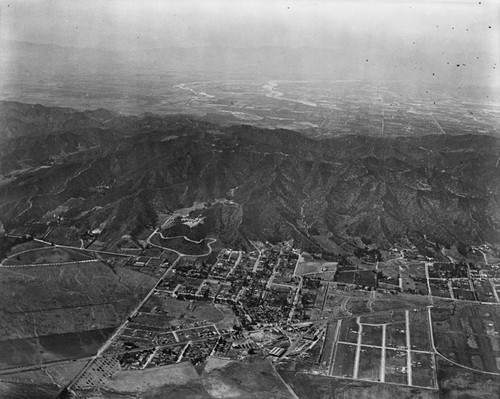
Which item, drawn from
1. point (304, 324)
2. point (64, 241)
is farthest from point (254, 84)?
point (304, 324)

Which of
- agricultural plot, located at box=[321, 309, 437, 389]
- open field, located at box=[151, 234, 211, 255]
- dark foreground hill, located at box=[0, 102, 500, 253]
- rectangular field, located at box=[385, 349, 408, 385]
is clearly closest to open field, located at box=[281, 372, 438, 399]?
agricultural plot, located at box=[321, 309, 437, 389]

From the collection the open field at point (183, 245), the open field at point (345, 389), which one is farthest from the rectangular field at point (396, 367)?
the open field at point (183, 245)

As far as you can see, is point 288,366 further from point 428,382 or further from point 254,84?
point 254,84

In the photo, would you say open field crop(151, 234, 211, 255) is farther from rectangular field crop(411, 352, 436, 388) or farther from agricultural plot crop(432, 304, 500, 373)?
rectangular field crop(411, 352, 436, 388)

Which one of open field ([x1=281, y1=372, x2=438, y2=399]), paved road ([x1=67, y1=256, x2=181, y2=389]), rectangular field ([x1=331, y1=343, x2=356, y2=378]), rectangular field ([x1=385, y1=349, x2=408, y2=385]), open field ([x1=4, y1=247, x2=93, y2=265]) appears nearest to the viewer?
open field ([x1=281, y1=372, x2=438, y2=399])

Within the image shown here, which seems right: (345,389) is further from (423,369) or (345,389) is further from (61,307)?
(61,307)

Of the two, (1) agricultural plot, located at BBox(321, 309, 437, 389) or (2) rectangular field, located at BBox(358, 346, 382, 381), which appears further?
(1) agricultural plot, located at BBox(321, 309, 437, 389)

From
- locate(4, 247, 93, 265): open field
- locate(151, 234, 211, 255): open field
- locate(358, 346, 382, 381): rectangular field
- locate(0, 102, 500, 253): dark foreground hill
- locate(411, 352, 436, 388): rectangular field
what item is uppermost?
locate(0, 102, 500, 253): dark foreground hill

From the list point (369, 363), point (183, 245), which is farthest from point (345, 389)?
point (183, 245)
